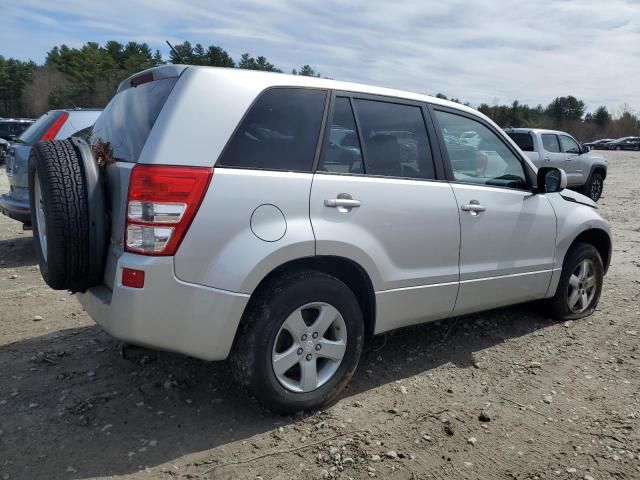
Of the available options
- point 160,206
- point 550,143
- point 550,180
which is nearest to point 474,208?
point 550,180

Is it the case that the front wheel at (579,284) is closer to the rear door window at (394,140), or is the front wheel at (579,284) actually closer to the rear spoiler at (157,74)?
the rear door window at (394,140)

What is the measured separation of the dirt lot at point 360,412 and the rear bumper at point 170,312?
55cm

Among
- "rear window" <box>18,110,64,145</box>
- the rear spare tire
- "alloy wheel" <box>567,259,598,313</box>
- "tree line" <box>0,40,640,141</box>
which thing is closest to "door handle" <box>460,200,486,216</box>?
"alloy wheel" <box>567,259,598,313</box>

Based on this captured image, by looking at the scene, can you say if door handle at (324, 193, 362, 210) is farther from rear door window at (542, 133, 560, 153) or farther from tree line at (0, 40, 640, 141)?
tree line at (0, 40, 640, 141)

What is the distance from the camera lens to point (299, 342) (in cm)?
299

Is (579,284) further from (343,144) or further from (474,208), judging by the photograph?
(343,144)

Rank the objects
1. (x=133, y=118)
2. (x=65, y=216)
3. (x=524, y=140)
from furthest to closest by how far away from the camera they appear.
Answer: (x=524, y=140) → (x=133, y=118) → (x=65, y=216)

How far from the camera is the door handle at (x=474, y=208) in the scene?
3676mm

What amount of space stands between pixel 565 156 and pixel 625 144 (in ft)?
160

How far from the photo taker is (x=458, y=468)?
2727mm

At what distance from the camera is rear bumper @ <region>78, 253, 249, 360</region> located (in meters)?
2.59

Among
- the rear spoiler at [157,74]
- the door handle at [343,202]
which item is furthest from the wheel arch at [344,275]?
the rear spoiler at [157,74]

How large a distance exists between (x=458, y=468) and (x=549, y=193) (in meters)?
2.57

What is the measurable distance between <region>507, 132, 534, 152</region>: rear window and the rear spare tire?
40.0 ft
